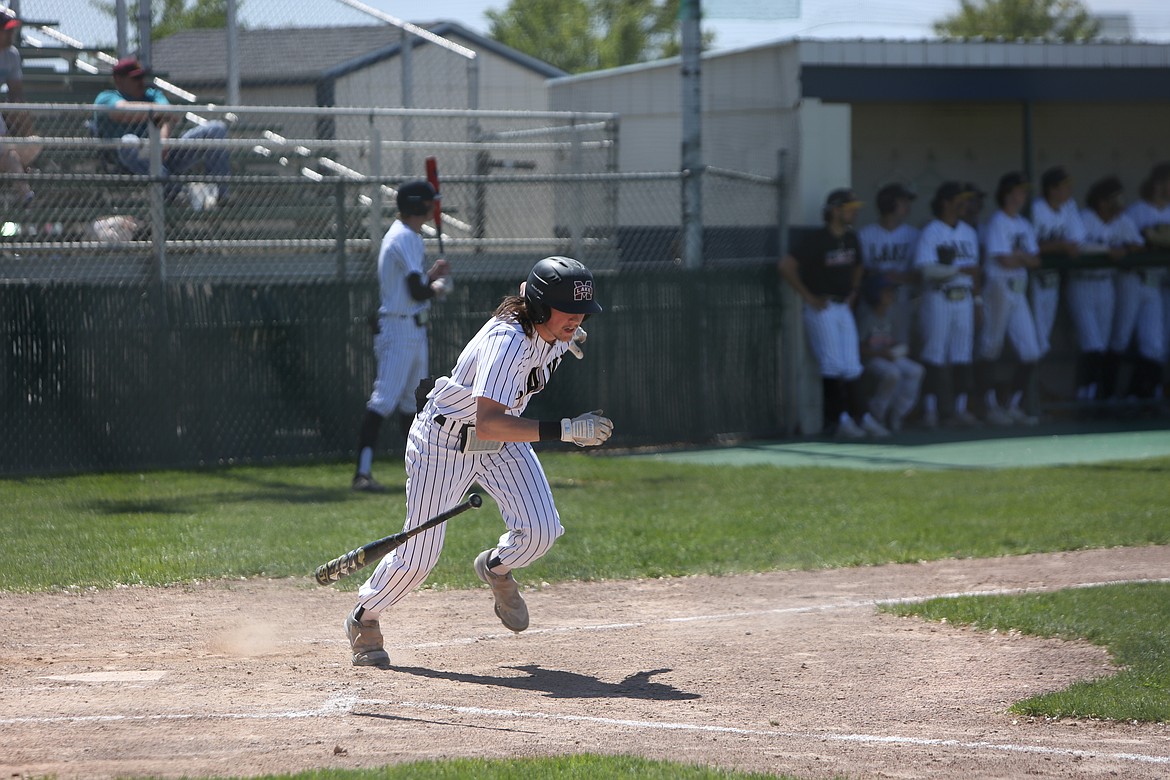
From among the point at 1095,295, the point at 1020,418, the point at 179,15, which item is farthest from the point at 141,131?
the point at 179,15

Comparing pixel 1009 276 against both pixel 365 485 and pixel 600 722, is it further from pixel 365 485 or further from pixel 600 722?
pixel 600 722

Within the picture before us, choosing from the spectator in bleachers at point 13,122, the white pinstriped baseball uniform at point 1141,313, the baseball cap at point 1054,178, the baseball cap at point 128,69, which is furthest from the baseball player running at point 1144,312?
the spectator in bleachers at point 13,122

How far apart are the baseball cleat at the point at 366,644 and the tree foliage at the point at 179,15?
32.6ft

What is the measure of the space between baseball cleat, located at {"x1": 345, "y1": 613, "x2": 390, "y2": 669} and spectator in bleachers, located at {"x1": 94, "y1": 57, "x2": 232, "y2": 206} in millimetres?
6952

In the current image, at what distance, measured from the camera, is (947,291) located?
14.5 m

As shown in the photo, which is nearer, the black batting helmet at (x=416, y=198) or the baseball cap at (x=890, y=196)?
the black batting helmet at (x=416, y=198)

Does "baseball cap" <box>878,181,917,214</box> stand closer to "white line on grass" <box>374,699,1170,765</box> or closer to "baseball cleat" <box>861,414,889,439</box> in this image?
"baseball cleat" <box>861,414,889,439</box>

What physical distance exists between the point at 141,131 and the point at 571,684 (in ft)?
29.5

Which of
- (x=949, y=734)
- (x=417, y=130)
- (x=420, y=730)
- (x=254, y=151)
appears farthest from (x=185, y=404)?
(x=949, y=734)

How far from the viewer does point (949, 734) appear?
4.96 meters

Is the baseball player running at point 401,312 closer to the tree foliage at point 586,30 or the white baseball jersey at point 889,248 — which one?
the white baseball jersey at point 889,248

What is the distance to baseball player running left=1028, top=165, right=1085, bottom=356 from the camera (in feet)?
50.1

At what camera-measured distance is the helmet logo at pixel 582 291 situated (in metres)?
5.43

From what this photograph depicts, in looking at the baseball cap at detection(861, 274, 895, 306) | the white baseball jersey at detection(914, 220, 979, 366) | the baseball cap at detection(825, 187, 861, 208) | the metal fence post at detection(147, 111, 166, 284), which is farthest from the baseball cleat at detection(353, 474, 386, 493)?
the white baseball jersey at detection(914, 220, 979, 366)
